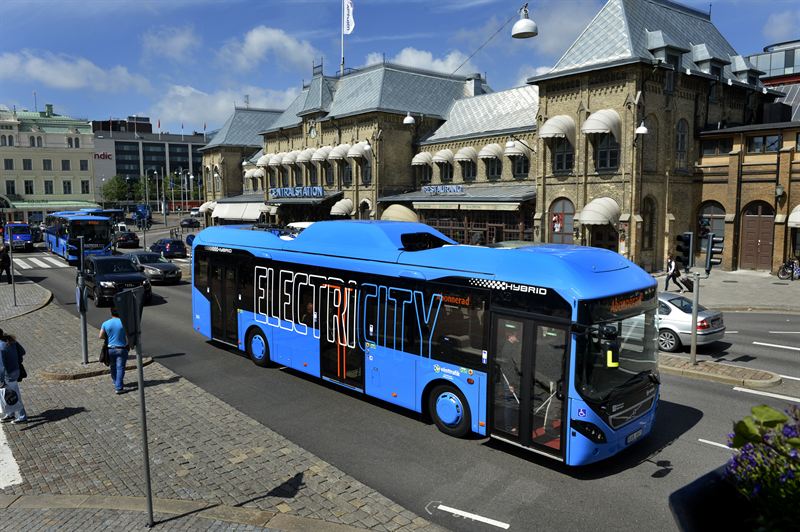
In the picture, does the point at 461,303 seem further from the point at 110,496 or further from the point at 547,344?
the point at 110,496

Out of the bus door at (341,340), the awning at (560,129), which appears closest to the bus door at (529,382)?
the bus door at (341,340)

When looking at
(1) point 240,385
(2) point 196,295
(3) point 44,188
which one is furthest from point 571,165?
(3) point 44,188

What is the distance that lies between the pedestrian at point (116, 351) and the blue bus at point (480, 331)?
3232mm

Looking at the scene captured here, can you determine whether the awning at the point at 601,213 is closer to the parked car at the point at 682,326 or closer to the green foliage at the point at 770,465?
the parked car at the point at 682,326

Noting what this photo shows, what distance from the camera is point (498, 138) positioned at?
40.9m

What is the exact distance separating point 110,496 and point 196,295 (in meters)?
9.56

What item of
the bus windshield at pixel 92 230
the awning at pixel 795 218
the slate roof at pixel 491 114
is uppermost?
the slate roof at pixel 491 114

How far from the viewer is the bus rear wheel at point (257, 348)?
14492mm

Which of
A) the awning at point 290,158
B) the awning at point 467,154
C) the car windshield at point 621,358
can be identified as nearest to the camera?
the car windshield at point 621,358

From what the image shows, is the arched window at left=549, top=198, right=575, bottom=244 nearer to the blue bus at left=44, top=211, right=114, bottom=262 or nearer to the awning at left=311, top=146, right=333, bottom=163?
the awning at left=311, top=146, right=333, bottom=163

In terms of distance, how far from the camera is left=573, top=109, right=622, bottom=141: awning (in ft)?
104

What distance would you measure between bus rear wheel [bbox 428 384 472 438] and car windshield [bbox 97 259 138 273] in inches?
748

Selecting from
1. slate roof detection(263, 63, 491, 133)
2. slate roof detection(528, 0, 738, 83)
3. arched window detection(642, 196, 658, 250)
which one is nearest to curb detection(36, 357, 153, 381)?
arched window detection(642, 196, 658, 250)

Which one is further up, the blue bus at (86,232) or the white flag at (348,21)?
the white flag at (348,21)
